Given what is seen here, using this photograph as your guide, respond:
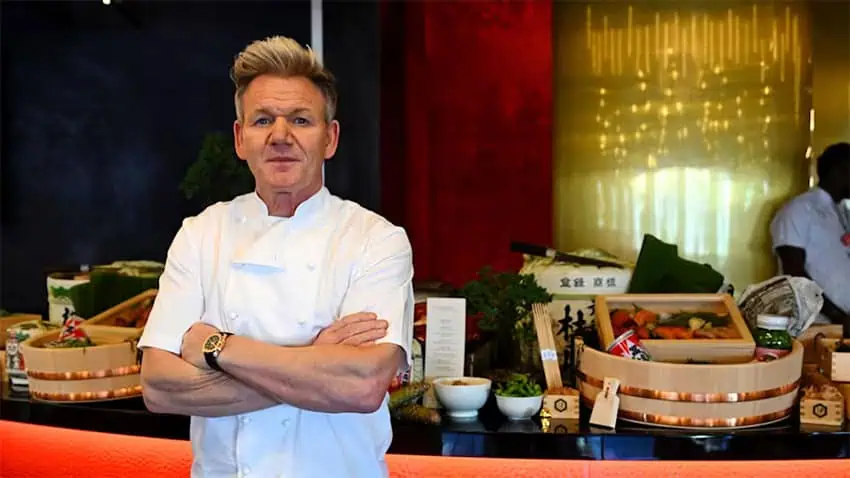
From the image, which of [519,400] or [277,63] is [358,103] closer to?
[519,400]

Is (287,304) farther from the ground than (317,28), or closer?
closer

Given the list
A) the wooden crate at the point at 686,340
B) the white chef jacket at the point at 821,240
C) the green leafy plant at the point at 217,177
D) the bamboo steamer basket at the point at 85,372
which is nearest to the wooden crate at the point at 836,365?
the wooden crate at the point at 686,340

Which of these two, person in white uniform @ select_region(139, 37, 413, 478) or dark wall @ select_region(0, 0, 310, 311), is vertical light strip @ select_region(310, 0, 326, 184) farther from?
person in white uniform @ select_region(139, 37, 413, 478)

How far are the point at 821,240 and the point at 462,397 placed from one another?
274cm

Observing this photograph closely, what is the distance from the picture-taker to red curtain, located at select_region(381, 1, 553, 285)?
4598 mm

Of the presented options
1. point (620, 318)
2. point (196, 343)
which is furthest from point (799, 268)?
point (196, 343)

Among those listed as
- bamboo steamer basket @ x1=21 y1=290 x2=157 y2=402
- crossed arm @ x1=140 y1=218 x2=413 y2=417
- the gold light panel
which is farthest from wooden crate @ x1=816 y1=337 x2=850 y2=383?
the gold light panel

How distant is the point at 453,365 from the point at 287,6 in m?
3.09

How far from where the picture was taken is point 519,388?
2064 millimetres

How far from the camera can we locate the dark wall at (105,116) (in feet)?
15.6

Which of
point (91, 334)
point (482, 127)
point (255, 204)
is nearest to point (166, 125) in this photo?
point (482, 127)

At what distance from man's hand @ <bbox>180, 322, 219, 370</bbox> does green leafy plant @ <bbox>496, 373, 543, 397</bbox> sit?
83cm

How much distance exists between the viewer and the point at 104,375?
226 centimetres

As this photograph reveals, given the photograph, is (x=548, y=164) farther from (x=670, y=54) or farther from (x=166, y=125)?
(x=166, y=125)
